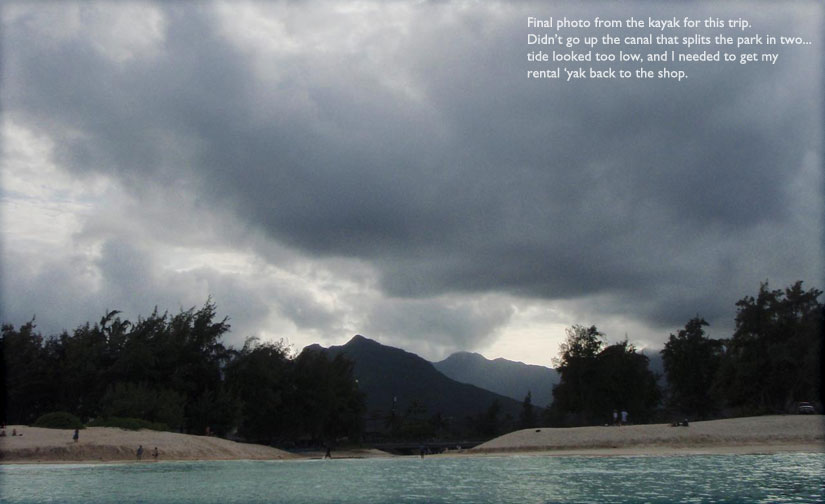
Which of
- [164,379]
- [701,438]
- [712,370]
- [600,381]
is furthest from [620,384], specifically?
[164,379]

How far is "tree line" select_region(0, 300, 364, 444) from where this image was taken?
64.9 m

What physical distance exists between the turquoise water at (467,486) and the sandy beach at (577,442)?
9864 millimetres

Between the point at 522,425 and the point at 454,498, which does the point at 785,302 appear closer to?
the point at 454,498

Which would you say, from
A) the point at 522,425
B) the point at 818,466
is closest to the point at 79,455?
the point at 818,466

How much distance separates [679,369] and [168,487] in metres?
67.2

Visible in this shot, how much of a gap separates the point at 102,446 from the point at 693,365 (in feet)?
206

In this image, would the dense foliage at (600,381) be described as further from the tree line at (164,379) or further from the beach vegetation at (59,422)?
the beach vegetation at (59,422)

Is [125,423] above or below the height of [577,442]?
above

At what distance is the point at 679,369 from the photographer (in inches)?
3017

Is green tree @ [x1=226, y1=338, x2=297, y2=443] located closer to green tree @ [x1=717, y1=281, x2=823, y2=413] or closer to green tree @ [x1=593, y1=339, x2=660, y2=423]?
green tree @ [x1=593, y1=339, x2=660, y2=423]

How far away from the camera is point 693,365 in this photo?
3000 inches

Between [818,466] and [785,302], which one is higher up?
[785,302]

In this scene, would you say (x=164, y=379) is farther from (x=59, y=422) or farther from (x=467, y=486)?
(x=467, y=486)

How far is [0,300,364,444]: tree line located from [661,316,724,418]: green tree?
43316 millimetres
